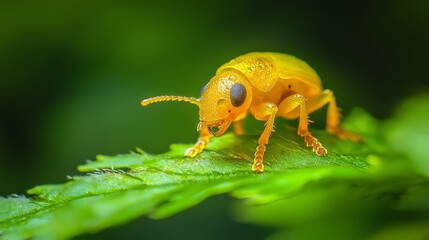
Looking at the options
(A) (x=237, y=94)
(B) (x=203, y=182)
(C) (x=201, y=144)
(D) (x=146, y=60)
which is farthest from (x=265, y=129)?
(D) (x=146, y=60)

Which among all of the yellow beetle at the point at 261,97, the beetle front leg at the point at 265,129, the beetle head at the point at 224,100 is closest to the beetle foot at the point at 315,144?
the yellow beetle at the point at 261,97

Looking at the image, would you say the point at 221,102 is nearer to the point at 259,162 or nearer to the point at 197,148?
the point at 197,148

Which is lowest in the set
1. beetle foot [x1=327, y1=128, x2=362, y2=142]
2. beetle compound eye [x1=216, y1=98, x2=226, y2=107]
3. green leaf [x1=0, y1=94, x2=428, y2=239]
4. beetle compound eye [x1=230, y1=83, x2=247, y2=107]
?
green leaf [x1=0, y1=94, x2=428, y2=239]

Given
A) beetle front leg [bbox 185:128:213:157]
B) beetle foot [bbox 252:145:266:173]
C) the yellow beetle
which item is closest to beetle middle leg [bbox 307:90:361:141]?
the yellow beetle

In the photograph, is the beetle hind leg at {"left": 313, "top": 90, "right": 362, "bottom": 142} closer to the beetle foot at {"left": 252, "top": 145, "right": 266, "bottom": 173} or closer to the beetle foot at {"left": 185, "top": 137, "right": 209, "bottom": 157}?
the beetle foot at {"left": 185, "top": 137, "right": 209, "bottom": 157}

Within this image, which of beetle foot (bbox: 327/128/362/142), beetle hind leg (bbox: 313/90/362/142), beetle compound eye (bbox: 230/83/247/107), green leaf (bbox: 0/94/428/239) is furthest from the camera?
beetle hind leg (bbox: 313/90/362/142)

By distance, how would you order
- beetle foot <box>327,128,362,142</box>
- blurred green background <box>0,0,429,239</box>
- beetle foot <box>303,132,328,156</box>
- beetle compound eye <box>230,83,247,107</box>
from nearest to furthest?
beetle foot <box>303,132,328,156</box>
beetle compound eye <box>230,83,247,107</box>
beetle foot <box>327,128,362,142</box>
blurred green background <box>0,0,429,239</box>
